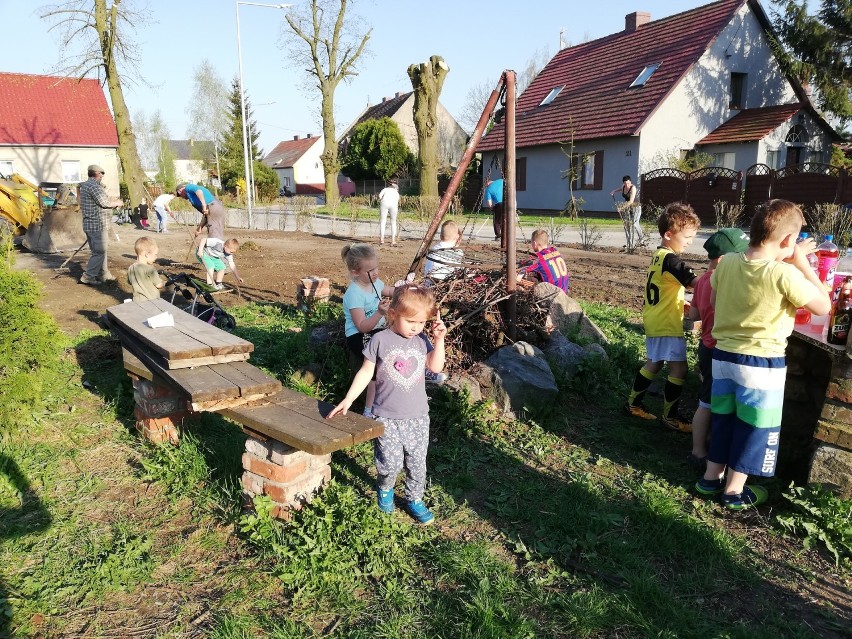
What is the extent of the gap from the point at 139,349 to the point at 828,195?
831 inches

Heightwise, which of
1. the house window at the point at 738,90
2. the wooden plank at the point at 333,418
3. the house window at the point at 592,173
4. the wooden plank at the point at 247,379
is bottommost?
the wooden plank at the point at 333,418

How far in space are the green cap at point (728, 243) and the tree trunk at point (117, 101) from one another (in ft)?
69.8

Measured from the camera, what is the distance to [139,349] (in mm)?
4285

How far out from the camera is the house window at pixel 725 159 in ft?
79.5

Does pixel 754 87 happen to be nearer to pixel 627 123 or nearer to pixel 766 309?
pixel 627 123

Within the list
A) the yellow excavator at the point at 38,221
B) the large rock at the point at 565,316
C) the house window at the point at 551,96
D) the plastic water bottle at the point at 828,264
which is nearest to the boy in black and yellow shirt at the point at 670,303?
the plastic water bottle at the point at 828,264

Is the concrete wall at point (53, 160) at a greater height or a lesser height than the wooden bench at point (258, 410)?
greater

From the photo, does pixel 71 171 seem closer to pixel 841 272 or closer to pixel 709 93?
pixel 709 93

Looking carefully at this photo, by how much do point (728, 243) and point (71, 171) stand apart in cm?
3845

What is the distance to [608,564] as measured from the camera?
3.00m

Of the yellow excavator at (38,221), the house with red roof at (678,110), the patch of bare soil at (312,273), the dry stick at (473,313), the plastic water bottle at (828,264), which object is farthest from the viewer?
the house with red roof at (678,110)

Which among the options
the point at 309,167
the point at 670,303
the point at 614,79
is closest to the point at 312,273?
the point at 670,303

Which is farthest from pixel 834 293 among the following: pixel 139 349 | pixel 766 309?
pixel 139 349

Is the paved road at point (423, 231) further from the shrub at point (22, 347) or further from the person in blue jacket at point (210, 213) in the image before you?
the shrub at point (22, 347)
